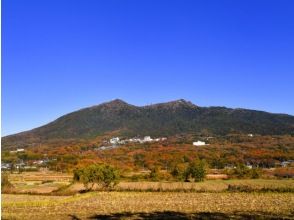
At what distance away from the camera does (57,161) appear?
116 metres

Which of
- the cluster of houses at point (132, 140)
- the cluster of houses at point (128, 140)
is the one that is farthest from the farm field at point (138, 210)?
the cluster of houses at point (132, 140)

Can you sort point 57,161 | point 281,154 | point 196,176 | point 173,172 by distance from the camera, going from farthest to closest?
point 57,161 < point 281,154 < point 173,172 < point 196,176

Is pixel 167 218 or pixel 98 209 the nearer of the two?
pixel 167 218

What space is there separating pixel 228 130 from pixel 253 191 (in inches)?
4973

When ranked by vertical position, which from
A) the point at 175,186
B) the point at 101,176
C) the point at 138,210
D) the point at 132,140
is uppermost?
the point at 132,140

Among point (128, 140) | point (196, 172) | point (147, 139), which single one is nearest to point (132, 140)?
point (128, 140)

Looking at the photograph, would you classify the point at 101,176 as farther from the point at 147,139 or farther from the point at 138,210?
the point at 147,139

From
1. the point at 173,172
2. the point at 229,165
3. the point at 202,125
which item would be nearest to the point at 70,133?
the point at 202,125

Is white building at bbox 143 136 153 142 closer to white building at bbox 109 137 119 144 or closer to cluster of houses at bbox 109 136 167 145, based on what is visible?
cluster of houses at bbox 109 136 167 145

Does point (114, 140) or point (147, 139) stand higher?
point (114, 140)

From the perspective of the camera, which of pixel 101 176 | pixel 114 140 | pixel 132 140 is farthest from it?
pixel 132 140

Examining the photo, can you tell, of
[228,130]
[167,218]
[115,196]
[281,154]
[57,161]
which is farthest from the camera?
[228,130]

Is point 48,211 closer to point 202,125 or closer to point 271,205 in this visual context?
point 271,205

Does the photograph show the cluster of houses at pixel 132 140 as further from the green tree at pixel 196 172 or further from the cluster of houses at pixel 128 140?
the green tree at pixel 196 172
